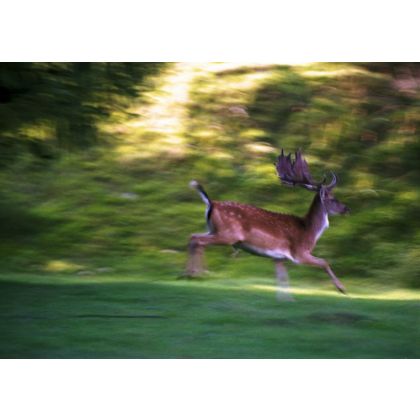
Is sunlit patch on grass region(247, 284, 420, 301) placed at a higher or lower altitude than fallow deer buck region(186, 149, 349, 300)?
lower

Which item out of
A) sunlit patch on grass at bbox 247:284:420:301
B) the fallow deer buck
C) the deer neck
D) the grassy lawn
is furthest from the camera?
sunlit patch on grass at bbox 247:284:420:301

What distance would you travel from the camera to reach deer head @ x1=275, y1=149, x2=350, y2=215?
7.54 metres

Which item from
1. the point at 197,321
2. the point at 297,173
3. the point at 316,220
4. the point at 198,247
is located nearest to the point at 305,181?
the point at 297,173

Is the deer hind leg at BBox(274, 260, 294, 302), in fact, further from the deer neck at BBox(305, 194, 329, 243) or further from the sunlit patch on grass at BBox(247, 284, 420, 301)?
the deer neck at BBox(305, 194, 329, 243)

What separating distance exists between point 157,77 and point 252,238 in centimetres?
270

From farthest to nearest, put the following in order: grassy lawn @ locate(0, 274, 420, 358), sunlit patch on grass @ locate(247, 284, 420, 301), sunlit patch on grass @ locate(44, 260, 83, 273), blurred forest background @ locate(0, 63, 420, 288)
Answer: sunlit patch on grass @ locate(44, 260, 83, 273) → blurred forest background @ locate(0, 63, 420, 288) → sunlit patch on grass @ locate(247, 284, 420, 301) → grassy lawn @ locate(0, 274, 420, 358)

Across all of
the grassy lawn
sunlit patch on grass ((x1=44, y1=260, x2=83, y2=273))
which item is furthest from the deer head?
sunlit patch on grass ((x1=44, y1=260, x2=83, y2=273))

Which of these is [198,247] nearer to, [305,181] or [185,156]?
[305,181]

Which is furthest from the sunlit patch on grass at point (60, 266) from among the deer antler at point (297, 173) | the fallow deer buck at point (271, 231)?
the deer antler at point (297, 173)

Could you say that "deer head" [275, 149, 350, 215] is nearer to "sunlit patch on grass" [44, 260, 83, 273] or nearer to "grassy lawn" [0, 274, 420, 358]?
"grassy lawn" [0, 274, 420, 358]

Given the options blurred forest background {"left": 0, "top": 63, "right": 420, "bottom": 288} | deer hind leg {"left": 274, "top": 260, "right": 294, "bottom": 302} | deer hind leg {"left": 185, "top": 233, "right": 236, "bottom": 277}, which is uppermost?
blurred forest background {"left": 0, "top": 63, "right": 420, "bottom": 288}

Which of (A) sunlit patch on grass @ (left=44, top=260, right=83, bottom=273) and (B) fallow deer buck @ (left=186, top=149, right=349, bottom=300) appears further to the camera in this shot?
(A) sunlit patch on grass @ (left=44, top=260, right=83, bottom=273)

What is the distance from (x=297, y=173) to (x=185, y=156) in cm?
236

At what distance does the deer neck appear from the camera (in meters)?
7.46
